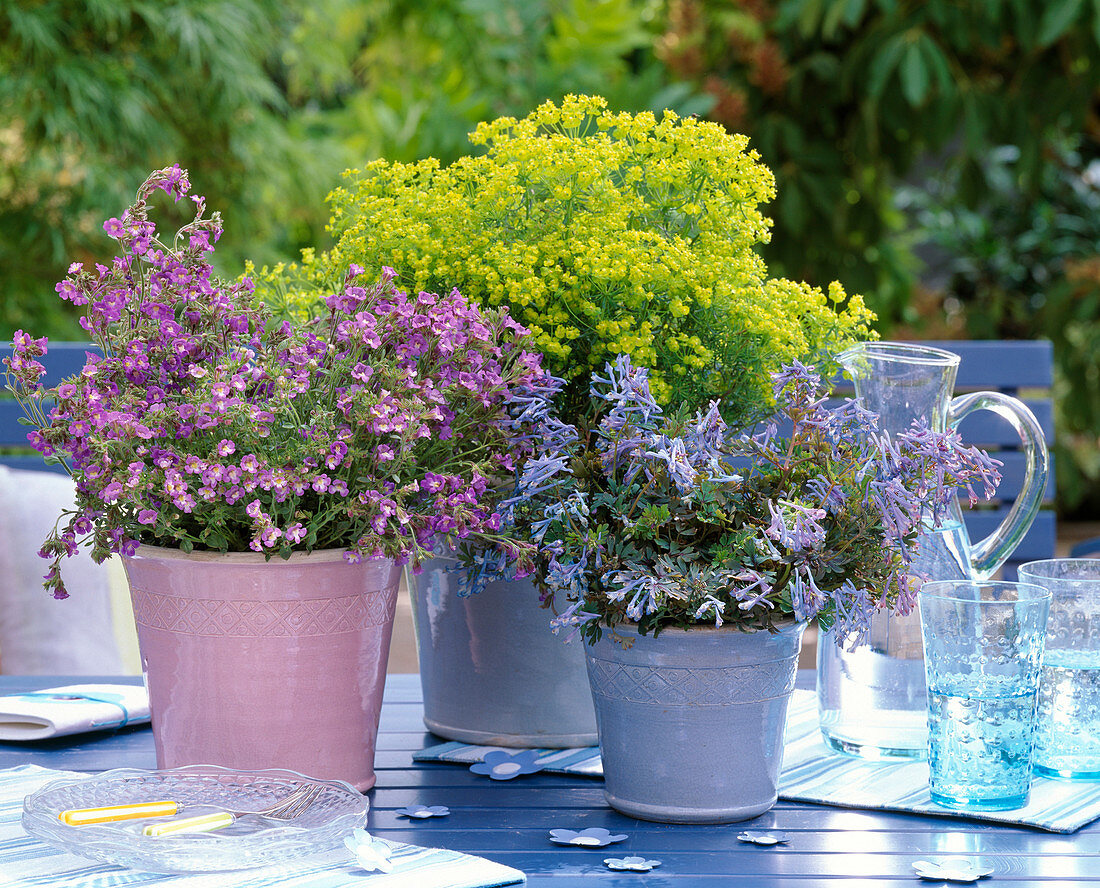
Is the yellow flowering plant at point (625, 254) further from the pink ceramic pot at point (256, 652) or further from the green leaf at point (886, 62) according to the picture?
the green leaf at point (886, 62)

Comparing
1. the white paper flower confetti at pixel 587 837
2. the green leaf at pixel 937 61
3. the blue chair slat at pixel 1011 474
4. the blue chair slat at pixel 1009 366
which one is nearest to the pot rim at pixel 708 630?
the white paper flower confetti at pixel 587 837

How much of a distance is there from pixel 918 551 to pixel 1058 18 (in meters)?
2.20

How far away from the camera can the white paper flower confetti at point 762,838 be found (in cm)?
74

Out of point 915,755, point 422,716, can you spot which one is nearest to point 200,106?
point 422,716

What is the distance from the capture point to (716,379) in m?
0.84

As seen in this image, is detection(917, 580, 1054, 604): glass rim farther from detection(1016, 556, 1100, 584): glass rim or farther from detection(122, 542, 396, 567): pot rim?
detection(122, 542, 396, 567): pot rim

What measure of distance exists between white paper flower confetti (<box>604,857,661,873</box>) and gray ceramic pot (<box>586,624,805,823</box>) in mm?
60

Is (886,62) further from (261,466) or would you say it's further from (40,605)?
(261,466)

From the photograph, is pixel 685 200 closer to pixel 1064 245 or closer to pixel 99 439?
pixel 99 439

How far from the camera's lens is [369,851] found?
0.67 meters

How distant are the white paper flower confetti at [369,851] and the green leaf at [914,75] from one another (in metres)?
2.44

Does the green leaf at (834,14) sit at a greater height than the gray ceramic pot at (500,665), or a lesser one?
greater

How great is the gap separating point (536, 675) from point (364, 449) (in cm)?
26

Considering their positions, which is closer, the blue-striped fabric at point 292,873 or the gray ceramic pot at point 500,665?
the blue-striped fabric at point 292,873
